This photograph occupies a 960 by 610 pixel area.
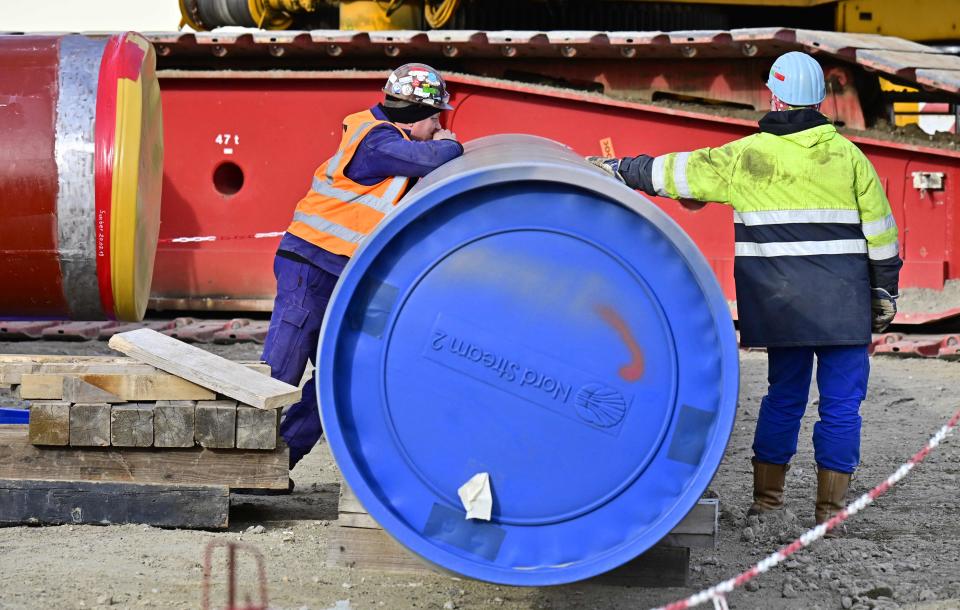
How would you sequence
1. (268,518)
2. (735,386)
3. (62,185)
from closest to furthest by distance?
(735,386)
(268,518)
(62,185)

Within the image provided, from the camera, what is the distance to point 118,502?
4.63 m

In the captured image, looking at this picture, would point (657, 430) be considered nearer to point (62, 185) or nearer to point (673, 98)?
point (62, 185)

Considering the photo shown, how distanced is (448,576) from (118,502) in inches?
52.3

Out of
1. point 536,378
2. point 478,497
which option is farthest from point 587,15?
point 478,497

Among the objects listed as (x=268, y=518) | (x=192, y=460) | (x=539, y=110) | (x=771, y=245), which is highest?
(x=539, y=110)

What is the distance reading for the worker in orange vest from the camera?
498 cm

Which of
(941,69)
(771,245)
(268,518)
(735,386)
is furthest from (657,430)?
(941,69)

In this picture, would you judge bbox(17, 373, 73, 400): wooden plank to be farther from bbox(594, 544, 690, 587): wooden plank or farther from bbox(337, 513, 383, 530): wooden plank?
bbox(594, 544, 690, 587): wooden plank

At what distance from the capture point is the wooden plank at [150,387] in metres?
4.53

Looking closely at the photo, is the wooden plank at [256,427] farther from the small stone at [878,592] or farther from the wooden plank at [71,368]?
the small stone at [878,592]

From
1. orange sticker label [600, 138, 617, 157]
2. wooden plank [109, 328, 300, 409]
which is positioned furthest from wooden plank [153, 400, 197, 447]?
orange sticker label [600, 138, 617, 157]

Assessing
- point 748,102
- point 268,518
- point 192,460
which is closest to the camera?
point 192,460

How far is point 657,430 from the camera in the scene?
3.50 meters

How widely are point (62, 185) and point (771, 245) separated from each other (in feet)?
10.6
